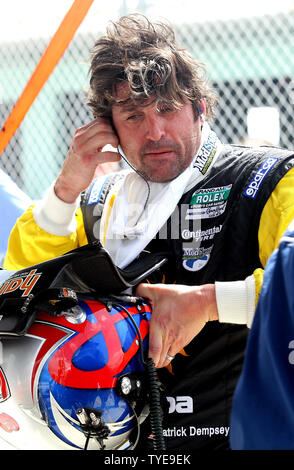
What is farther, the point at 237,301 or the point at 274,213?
the point at 274,213

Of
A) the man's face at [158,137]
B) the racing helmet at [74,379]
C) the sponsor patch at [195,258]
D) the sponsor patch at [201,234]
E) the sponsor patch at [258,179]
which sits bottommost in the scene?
the racing helmet at [74,379]

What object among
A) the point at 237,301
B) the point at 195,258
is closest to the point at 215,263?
the point at 195,258

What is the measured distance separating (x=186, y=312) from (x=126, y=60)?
2.54 feet

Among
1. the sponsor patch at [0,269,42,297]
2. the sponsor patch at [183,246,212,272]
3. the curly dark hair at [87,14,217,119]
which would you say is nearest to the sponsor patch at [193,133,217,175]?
the curly dark hair at [87,14,217,119]

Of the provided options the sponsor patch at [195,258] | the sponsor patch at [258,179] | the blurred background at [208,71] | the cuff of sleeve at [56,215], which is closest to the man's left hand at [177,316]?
the sponsor patch at [195,258]

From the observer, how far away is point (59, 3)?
11.6 ft

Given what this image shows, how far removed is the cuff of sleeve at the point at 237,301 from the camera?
4.33ft

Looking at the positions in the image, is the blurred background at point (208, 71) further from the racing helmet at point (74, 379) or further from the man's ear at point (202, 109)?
the racing helmet at point (74, 379)

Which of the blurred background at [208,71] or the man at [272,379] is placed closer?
the man at [272,379]

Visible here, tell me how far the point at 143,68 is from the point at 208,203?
0.41m

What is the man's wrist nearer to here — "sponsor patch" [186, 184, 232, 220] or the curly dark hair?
the curly dark hair

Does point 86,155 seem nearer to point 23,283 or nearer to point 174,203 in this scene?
point 174,203

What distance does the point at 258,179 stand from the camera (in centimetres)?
160

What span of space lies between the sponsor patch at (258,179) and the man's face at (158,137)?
0.22 m
